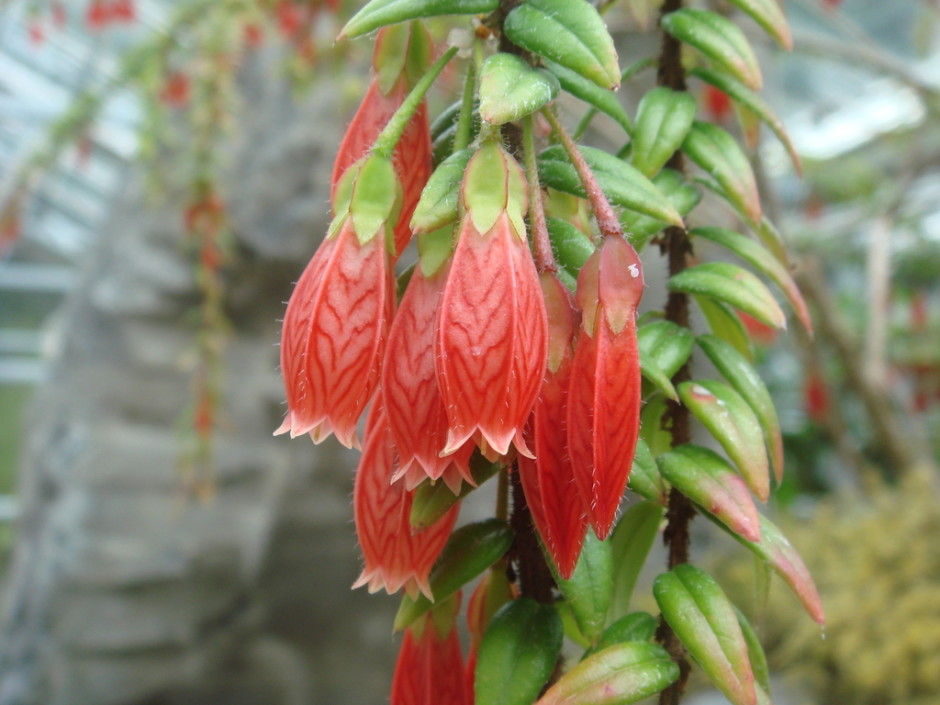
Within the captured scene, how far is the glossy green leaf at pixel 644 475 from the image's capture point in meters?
0.37

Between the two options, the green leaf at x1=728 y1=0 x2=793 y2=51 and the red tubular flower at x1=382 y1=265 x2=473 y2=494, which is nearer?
the red tubular flower at x1=382 y1=265 x2=473 y2=494

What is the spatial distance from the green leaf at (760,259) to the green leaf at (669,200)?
0.9 inches

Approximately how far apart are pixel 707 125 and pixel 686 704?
6.62 ft

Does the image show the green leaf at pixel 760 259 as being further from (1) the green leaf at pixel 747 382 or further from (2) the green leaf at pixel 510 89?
(2) the green leaf at pixel 510 89

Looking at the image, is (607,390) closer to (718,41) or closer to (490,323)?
(490,323)

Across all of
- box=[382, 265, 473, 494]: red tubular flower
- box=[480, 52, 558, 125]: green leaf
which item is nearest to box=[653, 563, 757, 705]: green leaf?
box=[382, 265, 473, 494]: red tubular flower

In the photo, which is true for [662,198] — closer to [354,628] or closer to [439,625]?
[439,625]

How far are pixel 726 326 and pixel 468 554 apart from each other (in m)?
0.22

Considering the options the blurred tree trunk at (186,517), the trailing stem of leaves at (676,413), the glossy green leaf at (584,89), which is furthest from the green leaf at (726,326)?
the blurred tree trunk at (186,517)

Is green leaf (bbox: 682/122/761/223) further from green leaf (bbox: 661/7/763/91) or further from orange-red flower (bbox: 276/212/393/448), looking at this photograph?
orange-red flower (bbox: 276/212/393/448)

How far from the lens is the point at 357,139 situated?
41cm

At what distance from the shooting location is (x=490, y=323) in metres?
0.31

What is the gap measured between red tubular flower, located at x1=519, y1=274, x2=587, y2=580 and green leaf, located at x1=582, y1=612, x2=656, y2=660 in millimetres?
78

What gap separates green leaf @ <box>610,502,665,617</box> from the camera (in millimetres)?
435
